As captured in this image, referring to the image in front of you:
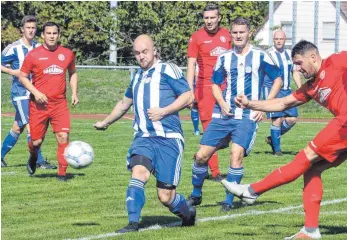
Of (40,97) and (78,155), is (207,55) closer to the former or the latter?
(40,97)

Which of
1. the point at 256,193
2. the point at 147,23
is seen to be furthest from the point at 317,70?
the point at 147,23

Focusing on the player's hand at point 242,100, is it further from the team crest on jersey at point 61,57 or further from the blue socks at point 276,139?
the blue socks at point 276,139

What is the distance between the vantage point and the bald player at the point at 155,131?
9.22m

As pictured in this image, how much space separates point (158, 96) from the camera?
9453 mm

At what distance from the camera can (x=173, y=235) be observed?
9180 millimetres

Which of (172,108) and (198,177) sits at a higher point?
(172,108)

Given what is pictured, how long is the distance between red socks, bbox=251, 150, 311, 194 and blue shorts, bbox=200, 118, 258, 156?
2029 mm

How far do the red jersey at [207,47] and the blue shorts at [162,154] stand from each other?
405 cm

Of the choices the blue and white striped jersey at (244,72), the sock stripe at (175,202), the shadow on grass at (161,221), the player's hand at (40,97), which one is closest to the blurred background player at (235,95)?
the blue and white striped jersey at (244,72)

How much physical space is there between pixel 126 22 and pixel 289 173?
2865 cm

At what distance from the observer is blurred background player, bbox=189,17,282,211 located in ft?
35.6

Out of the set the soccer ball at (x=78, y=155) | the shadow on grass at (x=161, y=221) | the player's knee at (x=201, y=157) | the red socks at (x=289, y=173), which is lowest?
the shadow on grass at (x=161, y=221)

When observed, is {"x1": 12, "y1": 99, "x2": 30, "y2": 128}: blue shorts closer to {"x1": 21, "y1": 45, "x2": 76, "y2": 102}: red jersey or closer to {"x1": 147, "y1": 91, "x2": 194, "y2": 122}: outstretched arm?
{"x1": 21, "y1": 45, "x2": 76, "y2": 102}: red jersey

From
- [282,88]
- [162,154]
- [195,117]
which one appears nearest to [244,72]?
[162,154]
